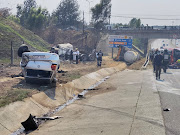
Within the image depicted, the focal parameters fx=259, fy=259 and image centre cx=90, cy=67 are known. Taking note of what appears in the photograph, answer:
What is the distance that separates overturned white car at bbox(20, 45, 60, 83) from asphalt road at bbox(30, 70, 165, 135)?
185cm

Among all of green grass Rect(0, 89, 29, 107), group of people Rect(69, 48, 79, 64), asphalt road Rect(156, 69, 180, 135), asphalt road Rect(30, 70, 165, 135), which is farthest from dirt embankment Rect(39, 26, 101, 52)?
green grass Rect(0, 89, 29, 107)

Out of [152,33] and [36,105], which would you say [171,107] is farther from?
[152,33]

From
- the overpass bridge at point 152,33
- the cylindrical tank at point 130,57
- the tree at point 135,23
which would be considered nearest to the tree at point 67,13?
the overpass bridge at point 152,33

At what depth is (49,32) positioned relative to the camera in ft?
165

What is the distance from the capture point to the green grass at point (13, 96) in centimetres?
915

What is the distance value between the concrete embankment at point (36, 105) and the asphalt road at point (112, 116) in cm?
71

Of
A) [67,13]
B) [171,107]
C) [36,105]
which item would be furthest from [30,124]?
[67,13]

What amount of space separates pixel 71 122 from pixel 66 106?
99.9 inches

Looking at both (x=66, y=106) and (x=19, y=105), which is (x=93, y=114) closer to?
(x=66, y=106)

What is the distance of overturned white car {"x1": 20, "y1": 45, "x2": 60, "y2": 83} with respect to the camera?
459 inches

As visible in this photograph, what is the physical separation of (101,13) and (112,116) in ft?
161

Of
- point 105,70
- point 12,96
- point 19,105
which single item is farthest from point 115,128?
point 105,70

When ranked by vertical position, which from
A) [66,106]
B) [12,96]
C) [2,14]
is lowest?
[66,106]

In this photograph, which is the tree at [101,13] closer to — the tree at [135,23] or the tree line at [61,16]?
the tree line at [61,16]
